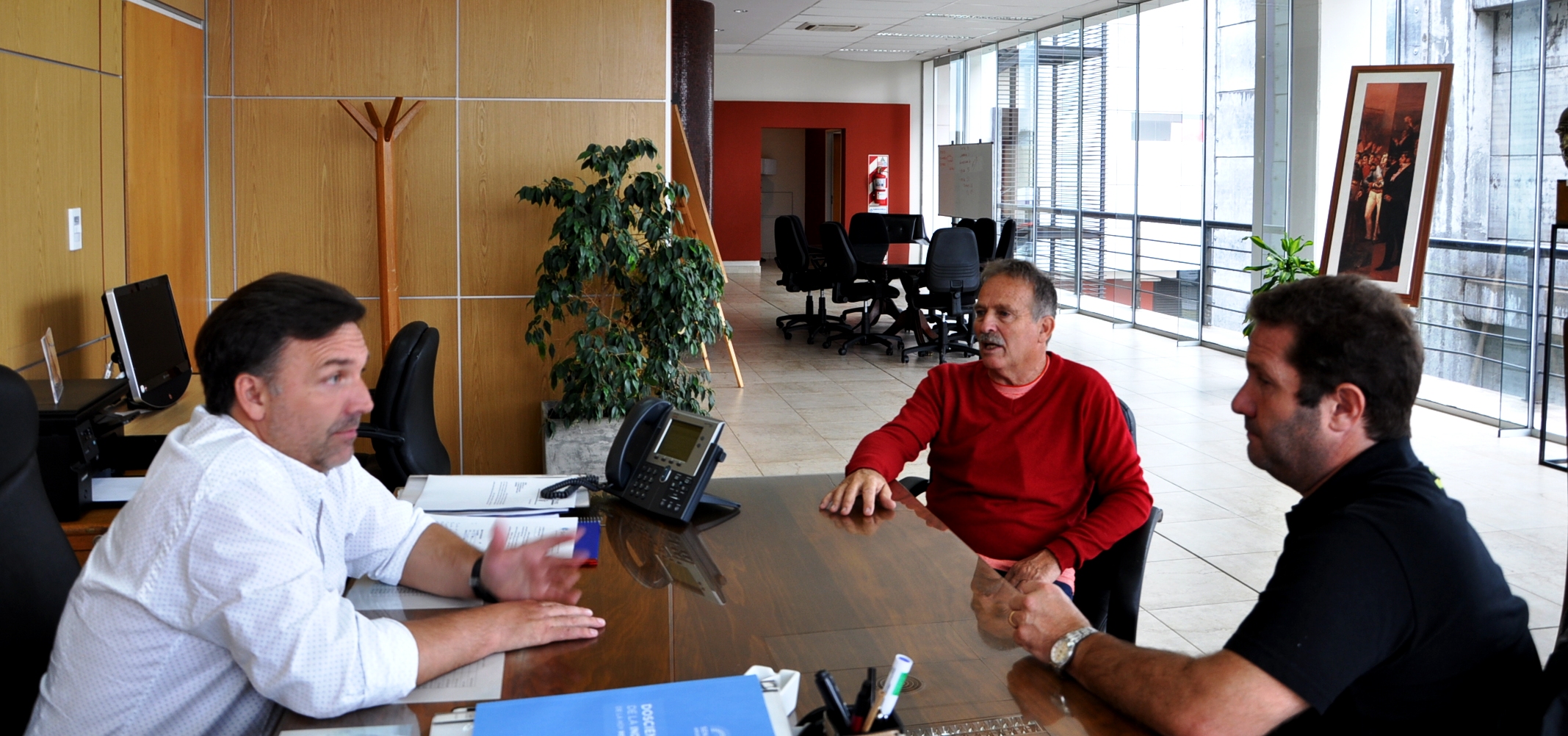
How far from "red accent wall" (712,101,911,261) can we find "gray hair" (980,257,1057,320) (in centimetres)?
1527

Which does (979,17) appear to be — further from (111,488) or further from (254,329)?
(254,329)

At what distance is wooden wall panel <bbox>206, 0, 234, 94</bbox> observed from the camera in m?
5.05

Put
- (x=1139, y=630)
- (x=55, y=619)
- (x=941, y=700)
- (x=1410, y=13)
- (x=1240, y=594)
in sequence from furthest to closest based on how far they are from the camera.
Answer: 1. (x=1410, y=13)
2. (x=1240, y=594)
3. (x=1139, y=630)
4. (x=55, y=619)
5. (x=941, y=700)

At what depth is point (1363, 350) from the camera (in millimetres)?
1646

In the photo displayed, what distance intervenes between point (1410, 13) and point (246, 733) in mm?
8440

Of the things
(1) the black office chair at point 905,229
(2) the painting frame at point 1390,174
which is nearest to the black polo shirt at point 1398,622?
(2) the painting frame at point 1390,174

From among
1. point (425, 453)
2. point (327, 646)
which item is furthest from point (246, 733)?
point (425, 453)

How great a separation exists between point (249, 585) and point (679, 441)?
1120 mm

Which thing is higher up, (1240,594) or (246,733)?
(246,733)

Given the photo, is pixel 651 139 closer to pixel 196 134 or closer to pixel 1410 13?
pixel 196 134

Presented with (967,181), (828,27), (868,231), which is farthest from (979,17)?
(868,231)

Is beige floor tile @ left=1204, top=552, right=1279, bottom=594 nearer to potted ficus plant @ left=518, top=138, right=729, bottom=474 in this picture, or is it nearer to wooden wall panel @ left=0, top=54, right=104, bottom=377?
potted ficus plant @ left=518, top=138, right=729, bottom=474

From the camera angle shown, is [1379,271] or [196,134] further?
[1379,271]

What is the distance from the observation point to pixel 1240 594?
424 centimetres
